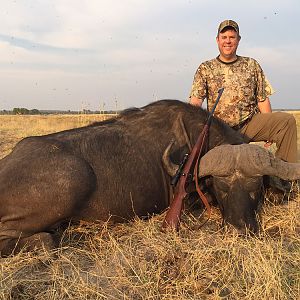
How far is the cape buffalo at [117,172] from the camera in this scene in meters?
3.91

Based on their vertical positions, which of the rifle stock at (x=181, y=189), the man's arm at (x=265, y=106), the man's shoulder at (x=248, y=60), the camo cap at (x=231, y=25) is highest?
the camo cap at (x=231, y=25)

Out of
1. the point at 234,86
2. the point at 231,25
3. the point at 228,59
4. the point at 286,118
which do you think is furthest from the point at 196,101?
the point at 286,118

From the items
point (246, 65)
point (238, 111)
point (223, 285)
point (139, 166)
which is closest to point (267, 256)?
point (223, 285)

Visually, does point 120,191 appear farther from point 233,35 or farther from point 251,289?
point 233,35

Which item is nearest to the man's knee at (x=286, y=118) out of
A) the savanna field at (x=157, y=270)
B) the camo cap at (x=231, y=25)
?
the camo cap at (x=231, y=25)

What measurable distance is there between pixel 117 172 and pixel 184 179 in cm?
73

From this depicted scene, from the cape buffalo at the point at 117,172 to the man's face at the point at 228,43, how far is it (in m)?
1.47

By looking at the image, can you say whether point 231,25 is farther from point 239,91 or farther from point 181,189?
point 181,189

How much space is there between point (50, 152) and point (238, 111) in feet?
10.3

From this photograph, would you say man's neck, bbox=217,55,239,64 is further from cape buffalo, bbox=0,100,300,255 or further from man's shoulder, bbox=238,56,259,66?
cape buffalo, bbox=0,100,300,255

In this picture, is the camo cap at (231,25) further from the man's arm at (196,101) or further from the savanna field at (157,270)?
the savanna field at (157,270)

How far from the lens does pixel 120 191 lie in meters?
4.43

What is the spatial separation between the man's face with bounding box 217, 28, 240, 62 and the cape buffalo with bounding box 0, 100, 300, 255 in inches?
57.9

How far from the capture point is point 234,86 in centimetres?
616
